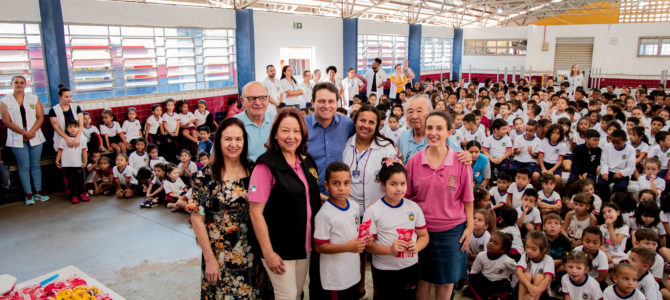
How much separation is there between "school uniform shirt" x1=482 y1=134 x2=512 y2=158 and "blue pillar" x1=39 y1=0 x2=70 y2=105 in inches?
259

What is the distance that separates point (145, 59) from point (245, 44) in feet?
7.45

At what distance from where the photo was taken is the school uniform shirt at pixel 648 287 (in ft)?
10.3

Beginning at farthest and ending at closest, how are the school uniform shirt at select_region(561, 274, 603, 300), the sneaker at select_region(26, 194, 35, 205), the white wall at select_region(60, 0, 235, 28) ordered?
the white wall at select_region(60, 0, 235, 28)
the sneaker at select_region(26, 194, 35, 205)
the school uniform shirt at select_region(561, 274, 603, 300)

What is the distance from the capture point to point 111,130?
7.15 m

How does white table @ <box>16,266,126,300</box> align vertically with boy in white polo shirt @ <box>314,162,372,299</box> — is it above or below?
below

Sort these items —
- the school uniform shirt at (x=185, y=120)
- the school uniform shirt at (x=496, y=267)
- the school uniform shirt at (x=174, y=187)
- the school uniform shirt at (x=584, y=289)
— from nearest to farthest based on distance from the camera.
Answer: the school uniform shirt at (x=584, y=289) → the school uniform shirt at (x=496, y=267) → the school uniform shirt at (x=174, y=187) → the school uniform shirt at (x=185, y=120)

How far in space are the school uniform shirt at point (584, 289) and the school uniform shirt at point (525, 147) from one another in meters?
3.11

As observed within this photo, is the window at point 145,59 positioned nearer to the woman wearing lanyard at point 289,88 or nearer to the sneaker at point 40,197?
the woman wearing lanyard at point 289,88

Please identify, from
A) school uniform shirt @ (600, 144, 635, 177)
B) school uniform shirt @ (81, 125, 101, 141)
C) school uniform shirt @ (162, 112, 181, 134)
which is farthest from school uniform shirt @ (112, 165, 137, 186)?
school uniform shirt @ (600, 144, 635, 177)

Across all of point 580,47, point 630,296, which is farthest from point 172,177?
point 580,47

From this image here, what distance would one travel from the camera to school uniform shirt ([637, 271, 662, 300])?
3.14 m

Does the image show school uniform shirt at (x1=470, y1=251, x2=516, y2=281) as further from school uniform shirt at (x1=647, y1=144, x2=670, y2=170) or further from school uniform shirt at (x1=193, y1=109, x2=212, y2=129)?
school uniform shirt at (x1=193, y1=109, x2=212, y2=129)

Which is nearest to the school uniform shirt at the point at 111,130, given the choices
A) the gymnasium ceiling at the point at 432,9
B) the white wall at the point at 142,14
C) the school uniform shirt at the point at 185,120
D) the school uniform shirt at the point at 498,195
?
the school uniform shirt at the point at 185,120

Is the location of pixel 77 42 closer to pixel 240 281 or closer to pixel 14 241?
pixel 14 241
